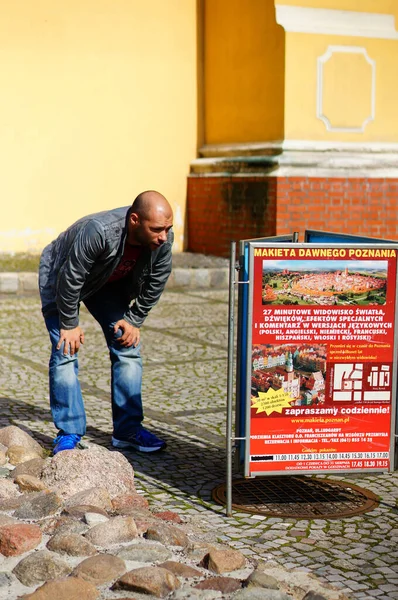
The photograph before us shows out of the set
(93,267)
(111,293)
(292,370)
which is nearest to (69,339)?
(93,267)

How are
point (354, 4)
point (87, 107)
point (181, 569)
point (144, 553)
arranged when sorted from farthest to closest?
point (87, 107) → point (354, 4) → point (144, 553) → point (181, 569)

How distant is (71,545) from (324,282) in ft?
5.19

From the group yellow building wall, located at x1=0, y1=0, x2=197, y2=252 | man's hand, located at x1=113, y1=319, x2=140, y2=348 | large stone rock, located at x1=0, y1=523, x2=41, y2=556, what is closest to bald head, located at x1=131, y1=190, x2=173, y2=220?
man's hand, located at x1=113, y1=319, x2=140, y2=348

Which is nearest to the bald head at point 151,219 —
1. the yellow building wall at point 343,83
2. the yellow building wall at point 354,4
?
the yellow building wall at point 343,83

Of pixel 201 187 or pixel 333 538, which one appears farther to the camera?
pixel 201 187

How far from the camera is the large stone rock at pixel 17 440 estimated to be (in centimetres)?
519

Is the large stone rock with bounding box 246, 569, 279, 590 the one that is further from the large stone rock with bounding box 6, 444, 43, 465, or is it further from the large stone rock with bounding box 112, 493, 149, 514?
the large stone rock with bounding box 6, 444, 43, 465

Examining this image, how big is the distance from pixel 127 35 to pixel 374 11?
347 cm

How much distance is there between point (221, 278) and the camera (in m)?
12.6

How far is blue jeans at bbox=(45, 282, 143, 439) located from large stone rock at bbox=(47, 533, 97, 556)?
150cm

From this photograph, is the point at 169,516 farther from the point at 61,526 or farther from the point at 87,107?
the point at 87,107

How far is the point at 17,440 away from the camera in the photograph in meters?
5.20

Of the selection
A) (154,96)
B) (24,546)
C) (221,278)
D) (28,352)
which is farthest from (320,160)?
(24,546)

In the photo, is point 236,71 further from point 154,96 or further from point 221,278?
point 221,278
